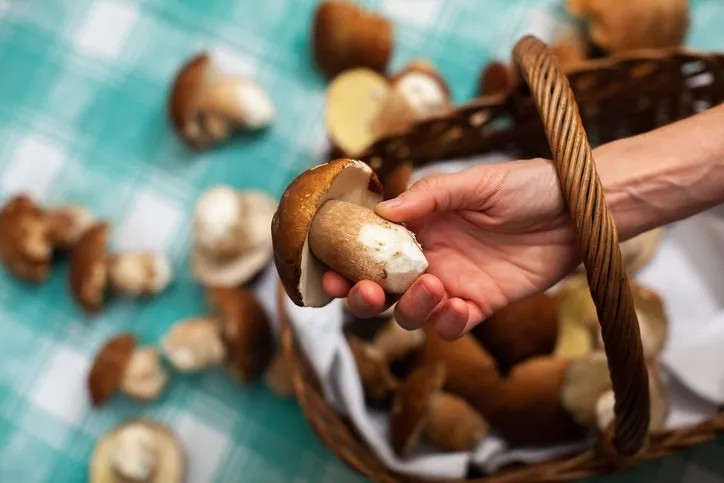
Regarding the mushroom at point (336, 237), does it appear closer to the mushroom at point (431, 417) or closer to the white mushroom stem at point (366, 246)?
the white mushroom stem at point (366, 246)

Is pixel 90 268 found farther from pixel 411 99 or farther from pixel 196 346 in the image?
pixel 411 99

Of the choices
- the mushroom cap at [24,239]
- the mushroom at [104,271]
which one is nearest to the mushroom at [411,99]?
the mushroom at [104,271]

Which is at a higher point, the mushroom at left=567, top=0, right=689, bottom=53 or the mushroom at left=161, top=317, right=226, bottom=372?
the mushroom at left=567, top=0, right=689, bottom=53

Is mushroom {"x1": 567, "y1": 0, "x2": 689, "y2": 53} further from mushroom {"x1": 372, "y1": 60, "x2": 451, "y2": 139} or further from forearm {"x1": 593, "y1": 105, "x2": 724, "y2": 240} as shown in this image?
forearm {"x1": 593, "y1": 105, "x2": 724, "y2": 240}

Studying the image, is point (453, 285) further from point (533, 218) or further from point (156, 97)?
point (156, 97)

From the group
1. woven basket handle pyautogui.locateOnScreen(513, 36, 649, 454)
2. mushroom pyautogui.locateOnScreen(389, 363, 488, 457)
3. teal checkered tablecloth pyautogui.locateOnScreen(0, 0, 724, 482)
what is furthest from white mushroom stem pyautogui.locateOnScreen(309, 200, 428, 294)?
teal checkered tablecloth pyautogui.locateOnScreen(0, 0, 724, 482)

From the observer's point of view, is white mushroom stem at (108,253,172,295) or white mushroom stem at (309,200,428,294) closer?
white mushroom stem at (309,200,428,294)

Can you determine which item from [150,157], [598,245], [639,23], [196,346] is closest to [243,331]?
[196,346]
